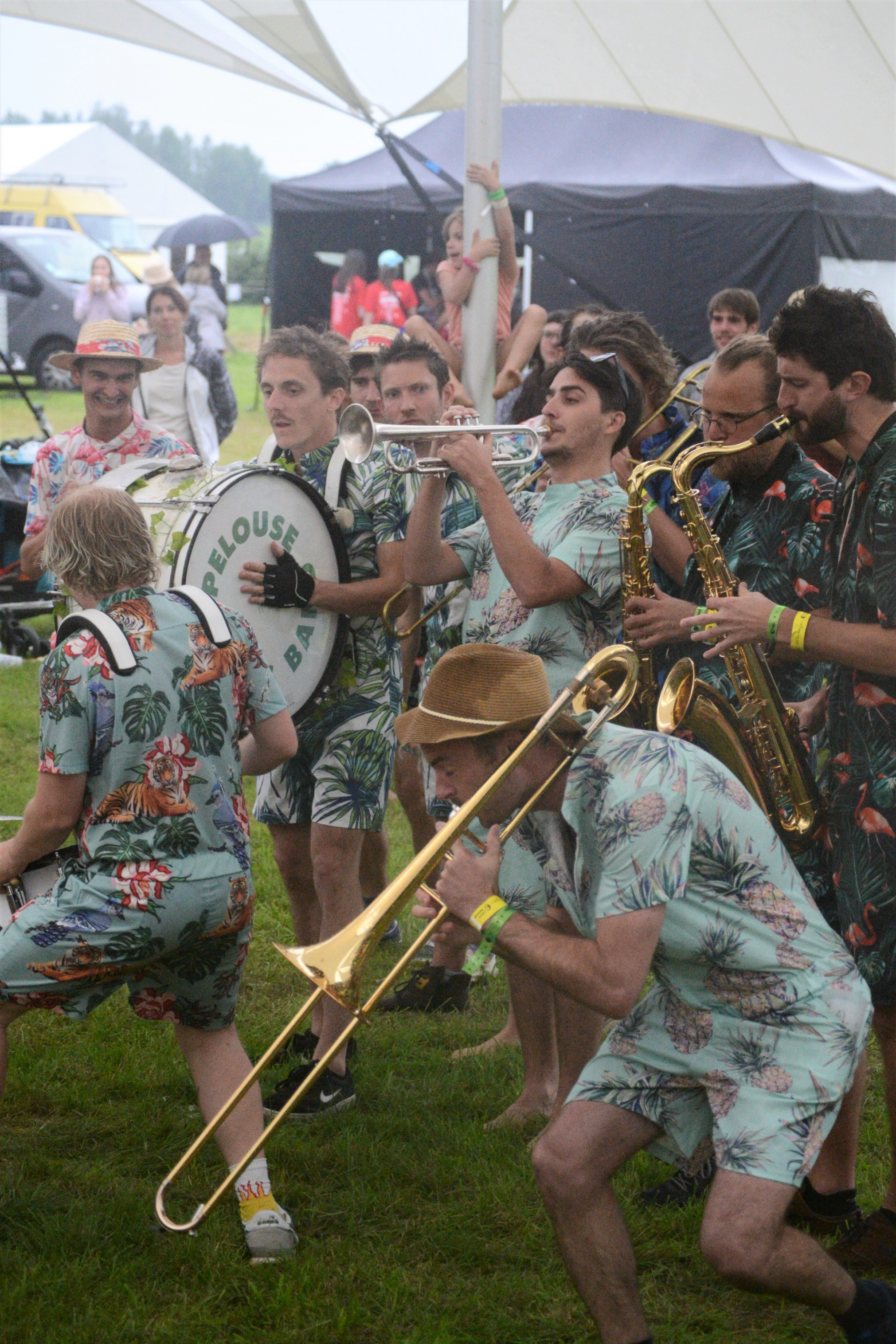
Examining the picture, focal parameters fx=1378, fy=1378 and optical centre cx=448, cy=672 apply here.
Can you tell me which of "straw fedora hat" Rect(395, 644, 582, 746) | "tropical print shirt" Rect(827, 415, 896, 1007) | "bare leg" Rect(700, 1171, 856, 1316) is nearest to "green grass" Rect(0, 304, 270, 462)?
"tropical print shirt" Rect(827, 415, 896, 1007)

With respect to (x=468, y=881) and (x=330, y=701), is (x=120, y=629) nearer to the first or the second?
(x=468, y=881)

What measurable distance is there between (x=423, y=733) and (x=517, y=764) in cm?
18

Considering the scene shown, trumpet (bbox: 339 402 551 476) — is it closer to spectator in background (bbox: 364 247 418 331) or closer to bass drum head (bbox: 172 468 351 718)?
bass drum head (bbox: 172 468 351 718)

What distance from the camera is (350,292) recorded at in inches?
555

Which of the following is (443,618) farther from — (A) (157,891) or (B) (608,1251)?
(B) (608,1251)

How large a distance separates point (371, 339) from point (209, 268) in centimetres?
1044

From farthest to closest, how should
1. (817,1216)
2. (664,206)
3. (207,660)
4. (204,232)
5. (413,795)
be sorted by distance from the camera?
(204,232) → (664,206) → (413,795) → (817,1216) → (207,660)

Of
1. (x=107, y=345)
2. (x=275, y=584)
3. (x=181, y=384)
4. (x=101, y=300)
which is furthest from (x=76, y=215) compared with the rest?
(x=275, y=584)

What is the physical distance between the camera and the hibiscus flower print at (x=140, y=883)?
286cm

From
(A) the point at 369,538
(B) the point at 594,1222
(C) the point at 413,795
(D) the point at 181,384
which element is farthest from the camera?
(D) the point at 181,384

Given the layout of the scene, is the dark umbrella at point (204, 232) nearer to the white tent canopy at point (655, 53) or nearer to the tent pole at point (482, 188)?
the white tent canopy at point (655, 53)

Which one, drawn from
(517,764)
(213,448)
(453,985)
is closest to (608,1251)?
(517,764)

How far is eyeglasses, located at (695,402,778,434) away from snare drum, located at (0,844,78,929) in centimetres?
192

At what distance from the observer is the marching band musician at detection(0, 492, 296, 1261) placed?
9.36 feet
